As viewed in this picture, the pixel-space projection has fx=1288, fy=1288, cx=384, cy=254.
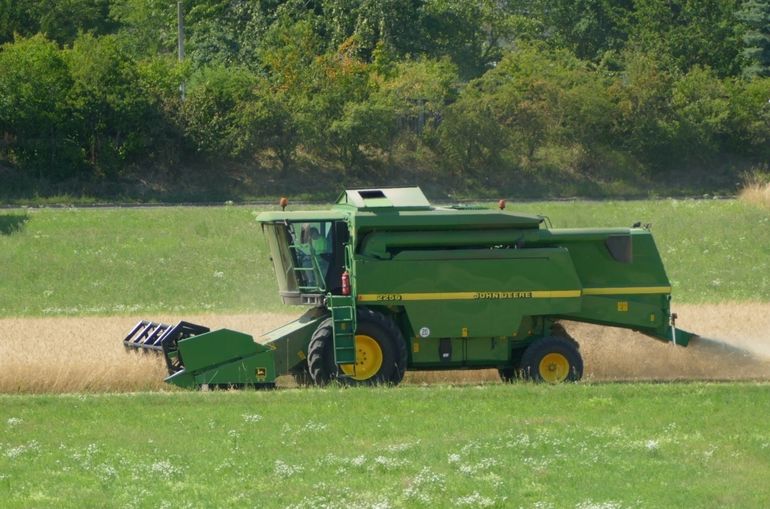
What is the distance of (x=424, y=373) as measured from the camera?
17656 millimetres

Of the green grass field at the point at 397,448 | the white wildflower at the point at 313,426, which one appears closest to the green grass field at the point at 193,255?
the green grass field at the point at 397,448

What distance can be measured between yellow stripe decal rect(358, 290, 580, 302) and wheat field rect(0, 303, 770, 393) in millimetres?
1260

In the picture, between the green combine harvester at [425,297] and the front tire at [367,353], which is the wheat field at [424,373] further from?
the front tire at [367,353]

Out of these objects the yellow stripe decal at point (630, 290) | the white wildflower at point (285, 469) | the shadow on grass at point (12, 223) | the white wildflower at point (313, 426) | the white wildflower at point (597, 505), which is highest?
the shadow on grass at point (12, 223)

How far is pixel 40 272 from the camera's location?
93.1 ft

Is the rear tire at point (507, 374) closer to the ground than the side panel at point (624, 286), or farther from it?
closer to the ground

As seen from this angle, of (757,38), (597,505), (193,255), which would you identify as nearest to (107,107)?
(193,255)

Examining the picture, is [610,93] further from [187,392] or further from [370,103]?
[187,392]

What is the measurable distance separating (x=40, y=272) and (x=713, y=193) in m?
24.6

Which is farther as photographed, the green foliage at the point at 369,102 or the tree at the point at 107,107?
the green foliage at the point at 369,102

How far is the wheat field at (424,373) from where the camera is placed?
1634cm

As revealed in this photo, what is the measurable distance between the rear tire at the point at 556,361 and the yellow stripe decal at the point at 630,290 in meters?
0.81

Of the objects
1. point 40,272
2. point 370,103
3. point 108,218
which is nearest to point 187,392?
point 40,272

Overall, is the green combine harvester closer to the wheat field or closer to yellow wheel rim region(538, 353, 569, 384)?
yellow wheel rim region(538, 353, 569, 384)
